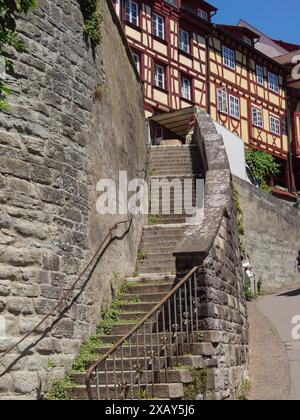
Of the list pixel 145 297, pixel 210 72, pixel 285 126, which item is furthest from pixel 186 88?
pixel 145 297

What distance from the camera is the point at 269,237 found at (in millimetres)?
20203

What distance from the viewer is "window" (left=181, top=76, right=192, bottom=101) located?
26.5m

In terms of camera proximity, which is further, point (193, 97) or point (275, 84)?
point (275, 84)

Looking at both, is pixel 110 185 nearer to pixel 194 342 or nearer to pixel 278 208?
pixel 194 342

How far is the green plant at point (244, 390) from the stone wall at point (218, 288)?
7 centimetres

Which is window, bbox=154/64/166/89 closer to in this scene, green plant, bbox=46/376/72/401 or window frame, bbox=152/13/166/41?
window frame, bbox=152/13/166/41

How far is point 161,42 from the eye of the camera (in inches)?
998

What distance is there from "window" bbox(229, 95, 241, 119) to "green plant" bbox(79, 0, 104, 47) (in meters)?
20.4

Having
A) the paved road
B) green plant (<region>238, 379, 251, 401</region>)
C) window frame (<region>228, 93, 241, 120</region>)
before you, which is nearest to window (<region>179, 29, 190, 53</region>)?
window frame (<region>228, 93, 241, 120</region>)

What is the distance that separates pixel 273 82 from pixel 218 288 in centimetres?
2656

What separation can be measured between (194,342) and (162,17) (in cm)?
2097

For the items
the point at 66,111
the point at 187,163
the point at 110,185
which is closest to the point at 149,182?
the point at 187,163

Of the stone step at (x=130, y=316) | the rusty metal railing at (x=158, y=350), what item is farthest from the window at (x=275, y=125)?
the rusty metal railing at (x=158, y=350)

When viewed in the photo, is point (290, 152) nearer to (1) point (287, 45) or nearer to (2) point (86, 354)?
(1) point (287, 45)
